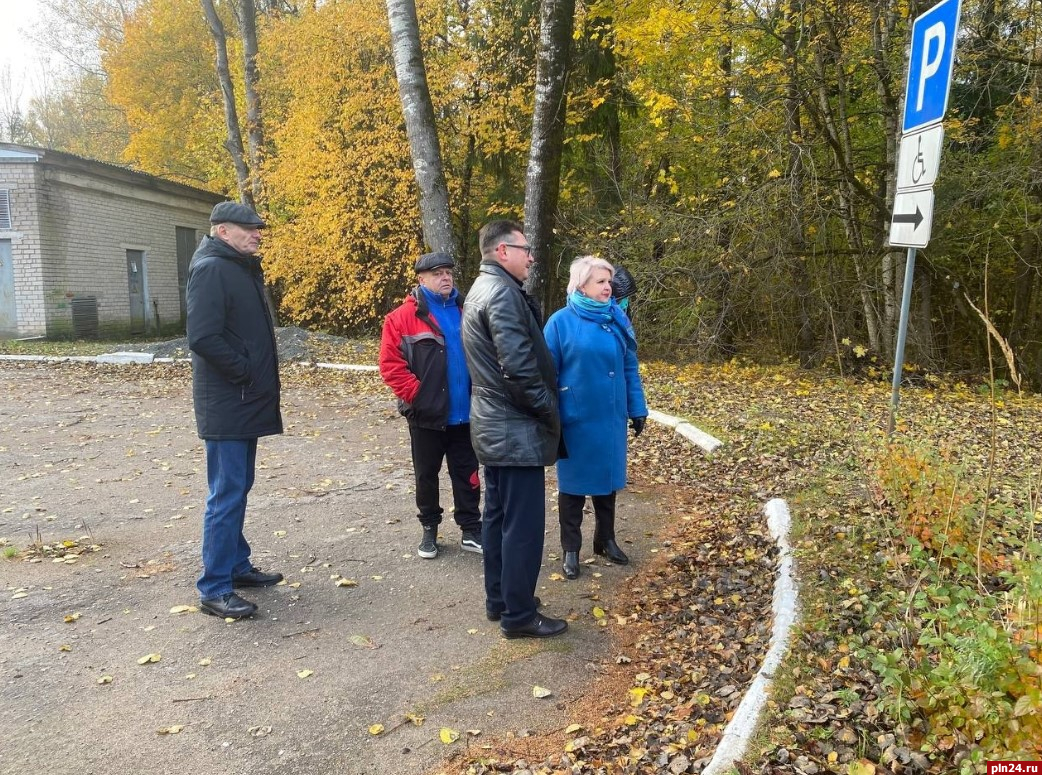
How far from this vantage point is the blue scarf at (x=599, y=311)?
14.8 feet

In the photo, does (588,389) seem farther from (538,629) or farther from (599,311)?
(538,629)

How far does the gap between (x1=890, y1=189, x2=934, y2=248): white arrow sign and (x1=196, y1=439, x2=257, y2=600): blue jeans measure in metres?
4.01

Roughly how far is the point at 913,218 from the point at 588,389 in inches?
86.8

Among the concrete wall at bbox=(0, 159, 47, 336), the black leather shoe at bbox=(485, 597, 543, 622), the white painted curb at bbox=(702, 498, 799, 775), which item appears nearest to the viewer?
the white painted curb at bbox=(702, 498, 799, 775)

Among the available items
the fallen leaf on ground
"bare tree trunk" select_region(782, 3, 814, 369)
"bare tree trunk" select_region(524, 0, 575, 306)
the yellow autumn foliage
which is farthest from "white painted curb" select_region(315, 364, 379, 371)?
the fallen leaf on ground

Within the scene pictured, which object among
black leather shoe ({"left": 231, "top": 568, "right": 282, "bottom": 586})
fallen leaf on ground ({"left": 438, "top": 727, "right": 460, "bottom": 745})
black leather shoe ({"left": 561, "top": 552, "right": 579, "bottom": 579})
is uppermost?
black leather shoe ({"left": 561, "top": 552, "right": 579, "bottom": 579})

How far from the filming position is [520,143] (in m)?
17.5

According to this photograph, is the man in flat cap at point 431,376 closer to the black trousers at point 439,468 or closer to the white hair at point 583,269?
the black trousers at point 439,468

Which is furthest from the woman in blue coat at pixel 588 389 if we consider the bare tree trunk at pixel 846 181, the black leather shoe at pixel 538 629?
the bare tree trunk at pixel 846 181

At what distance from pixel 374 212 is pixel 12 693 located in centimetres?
1567

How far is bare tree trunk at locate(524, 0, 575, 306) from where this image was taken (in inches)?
402

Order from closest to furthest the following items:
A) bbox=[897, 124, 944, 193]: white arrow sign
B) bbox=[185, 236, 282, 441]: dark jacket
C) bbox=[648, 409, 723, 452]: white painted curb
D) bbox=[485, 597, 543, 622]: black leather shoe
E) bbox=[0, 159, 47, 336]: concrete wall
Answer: bbox=[185, 236, 282, 441]: dark jacket < bbox=[485, 597, 543, 622]: black leather shoe < bbox=[897, 124, 944, 193]: white arrow sign < bbox=[648, 409, 723, 452]: white painted curb < bbox=[0, 159, 47, 336]: concrete wall

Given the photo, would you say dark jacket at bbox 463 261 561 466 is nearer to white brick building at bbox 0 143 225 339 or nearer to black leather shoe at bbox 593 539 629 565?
black leather shoe at bbox 593 539 629 565

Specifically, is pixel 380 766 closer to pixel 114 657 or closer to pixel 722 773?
pixel 722 773
